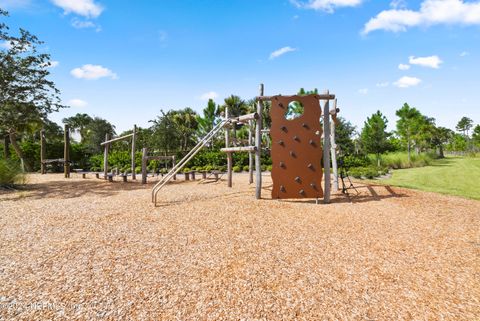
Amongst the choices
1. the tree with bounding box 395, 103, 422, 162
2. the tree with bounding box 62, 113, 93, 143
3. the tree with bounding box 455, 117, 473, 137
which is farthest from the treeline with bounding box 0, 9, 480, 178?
the tree with bounding box 455, 117, 473, 137

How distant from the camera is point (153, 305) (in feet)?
8.77

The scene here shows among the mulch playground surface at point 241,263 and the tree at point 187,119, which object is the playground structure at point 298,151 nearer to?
the mulch playground surface at point 241,263

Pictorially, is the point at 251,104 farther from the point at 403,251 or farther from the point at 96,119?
the point at 403,251

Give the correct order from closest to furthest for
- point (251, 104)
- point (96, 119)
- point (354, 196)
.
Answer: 1. point (354, 196)
2. point (251, 104)
3. point (96, 119)

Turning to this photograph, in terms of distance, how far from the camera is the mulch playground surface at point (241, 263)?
265 cm

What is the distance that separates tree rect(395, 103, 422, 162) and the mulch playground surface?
28.3 meters

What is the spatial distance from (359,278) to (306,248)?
990mm

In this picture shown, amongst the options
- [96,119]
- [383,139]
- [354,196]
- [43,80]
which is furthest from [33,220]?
[96,119]

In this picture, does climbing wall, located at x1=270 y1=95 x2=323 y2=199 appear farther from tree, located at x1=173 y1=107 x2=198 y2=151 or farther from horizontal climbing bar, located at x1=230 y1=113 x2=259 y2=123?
tree, located at x1=173 y1=107 x2=198 y2=151

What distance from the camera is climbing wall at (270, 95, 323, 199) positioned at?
24.5ft

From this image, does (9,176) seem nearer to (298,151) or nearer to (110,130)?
(298,151)

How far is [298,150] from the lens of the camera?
7508mm

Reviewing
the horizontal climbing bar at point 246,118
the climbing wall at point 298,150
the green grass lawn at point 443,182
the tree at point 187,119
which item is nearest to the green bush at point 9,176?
the horizontal climbing bar at point 246,118

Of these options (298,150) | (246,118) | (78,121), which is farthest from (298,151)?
(78,121)
